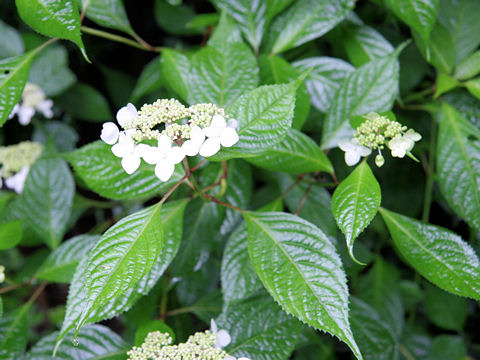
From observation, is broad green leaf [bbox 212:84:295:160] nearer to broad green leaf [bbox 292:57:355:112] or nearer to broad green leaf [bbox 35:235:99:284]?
broad green leaf [bbox 292:57:355:112]

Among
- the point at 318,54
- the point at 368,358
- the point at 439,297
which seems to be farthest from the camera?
the point at 439,297

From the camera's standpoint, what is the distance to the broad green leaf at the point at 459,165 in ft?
3.33

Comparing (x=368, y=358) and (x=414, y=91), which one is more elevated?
(x=414, y=91)

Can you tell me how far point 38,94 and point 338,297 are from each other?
127 cm

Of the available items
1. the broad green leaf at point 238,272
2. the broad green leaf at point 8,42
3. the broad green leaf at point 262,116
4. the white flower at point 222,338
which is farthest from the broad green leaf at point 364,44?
the broad green leaf at point 8,42

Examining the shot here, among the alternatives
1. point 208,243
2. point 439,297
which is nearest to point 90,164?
point 208,243

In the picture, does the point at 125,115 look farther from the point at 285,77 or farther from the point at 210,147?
the point at 285,77

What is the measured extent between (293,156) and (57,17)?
59 centimetres

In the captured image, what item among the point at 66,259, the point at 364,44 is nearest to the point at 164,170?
the point at 66,259

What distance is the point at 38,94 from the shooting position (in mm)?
1514

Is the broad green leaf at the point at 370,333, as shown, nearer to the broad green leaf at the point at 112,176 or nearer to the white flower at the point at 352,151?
the white flower at the point at 352,151

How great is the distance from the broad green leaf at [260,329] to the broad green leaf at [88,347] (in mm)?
263

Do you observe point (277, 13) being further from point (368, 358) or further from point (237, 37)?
point (368, 358)

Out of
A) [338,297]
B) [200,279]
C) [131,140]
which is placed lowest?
[200,279]
